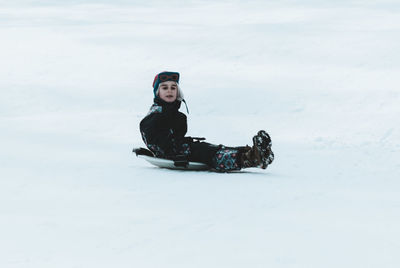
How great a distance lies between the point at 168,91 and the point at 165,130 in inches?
12.9

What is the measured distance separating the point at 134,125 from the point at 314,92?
2698 millimetres

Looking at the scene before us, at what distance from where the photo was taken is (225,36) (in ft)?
42.1

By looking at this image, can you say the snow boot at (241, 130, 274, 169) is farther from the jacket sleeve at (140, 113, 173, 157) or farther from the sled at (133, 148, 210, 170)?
the jacket sleeve at (140, 113, 173, 157)

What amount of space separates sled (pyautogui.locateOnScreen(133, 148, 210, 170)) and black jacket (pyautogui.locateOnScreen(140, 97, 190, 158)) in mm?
47

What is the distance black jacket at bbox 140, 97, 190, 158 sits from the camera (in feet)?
16.4

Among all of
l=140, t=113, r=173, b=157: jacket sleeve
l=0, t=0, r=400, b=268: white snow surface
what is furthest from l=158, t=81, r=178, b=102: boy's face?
l=0, t=0, r=400, b=268: white snow surface

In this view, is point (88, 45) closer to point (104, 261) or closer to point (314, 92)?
point (314, 92)

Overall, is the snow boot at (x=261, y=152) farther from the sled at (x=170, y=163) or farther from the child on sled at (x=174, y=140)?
the sled at (x=170, y=163)

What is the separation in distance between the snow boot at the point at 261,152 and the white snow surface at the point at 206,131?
145 millimetres

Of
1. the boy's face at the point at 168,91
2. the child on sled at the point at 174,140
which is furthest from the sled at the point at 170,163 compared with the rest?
the boy's face at the point at 168,91

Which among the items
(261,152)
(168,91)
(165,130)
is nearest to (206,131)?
(168,91)

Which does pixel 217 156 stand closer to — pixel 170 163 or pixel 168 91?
pixel 170 163

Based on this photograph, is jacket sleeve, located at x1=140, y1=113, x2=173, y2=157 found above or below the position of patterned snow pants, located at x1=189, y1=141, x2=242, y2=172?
above

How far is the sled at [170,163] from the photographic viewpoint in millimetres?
5070
